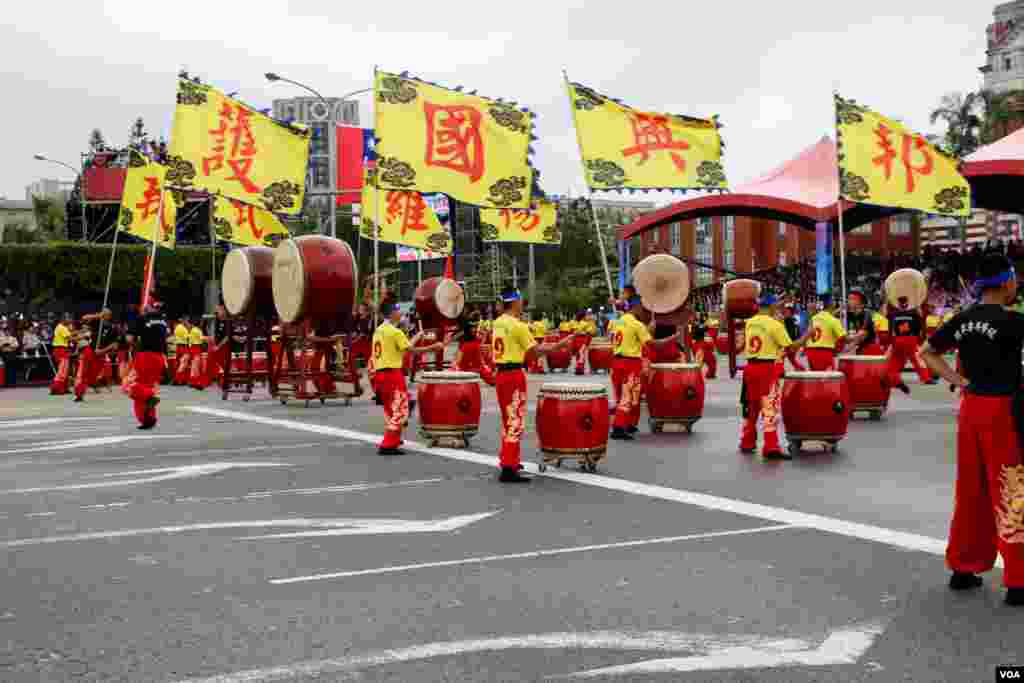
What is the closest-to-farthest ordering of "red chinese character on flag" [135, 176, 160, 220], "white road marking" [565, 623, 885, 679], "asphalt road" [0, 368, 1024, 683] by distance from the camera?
"white road marking" [565, 623, 885, 679]
"asphalt road" [0, 368, 1024, 683]
"red chinese character on flag" [135, 176, 160, 220]

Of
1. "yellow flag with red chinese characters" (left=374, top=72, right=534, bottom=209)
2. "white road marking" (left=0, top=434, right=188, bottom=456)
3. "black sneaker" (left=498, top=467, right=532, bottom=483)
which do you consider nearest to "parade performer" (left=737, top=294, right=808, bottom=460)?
"black sneaker" (left=498, top=467, right=532, bottom=483)

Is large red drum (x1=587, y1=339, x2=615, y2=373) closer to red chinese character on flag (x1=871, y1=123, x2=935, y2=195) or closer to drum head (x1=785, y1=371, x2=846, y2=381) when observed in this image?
red chinese character on flag (x1=871, y1=123, x2=935, y2=195)

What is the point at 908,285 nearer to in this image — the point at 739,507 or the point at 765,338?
the point at 765,338

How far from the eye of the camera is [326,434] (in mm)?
14250

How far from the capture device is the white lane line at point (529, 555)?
624 centimetres

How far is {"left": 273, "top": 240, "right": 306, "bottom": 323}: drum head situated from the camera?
18.2 metres

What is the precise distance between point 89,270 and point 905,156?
40.1 m

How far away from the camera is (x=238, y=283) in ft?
70.0

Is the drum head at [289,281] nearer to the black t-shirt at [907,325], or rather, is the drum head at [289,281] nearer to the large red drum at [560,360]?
the black t-shirt at [907,325]

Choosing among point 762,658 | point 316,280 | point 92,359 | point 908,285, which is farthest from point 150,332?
point 908,285

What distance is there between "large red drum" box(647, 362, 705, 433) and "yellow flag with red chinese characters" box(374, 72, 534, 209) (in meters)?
3.01

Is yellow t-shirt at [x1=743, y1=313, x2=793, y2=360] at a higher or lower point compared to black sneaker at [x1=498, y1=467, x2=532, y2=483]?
higher

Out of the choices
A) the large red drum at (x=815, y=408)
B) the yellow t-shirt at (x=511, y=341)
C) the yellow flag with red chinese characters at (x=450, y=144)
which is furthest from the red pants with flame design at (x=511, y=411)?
the yellow flag with red chinese characters at (x=450, y=144)

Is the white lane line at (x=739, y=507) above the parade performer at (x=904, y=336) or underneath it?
underneath
